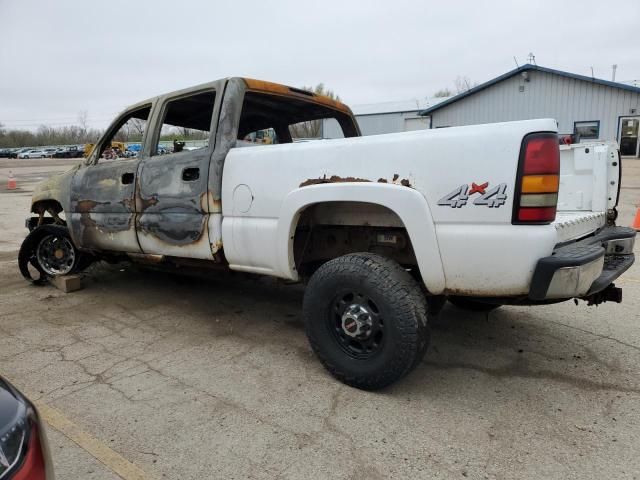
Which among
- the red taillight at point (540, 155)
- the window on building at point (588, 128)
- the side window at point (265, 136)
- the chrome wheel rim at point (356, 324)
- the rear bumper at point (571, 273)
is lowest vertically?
the chrome wheel rim at point (356, 324)

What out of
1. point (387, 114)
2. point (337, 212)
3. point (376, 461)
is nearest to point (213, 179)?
point (337, 212)

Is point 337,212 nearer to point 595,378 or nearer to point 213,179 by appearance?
point 213,179

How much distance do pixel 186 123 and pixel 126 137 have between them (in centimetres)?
64

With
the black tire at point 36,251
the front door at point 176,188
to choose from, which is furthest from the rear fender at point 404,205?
the black tire at point 36,251

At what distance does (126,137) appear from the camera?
489 cm

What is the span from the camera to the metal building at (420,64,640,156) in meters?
21.1

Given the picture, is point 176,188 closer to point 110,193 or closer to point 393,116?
point 110,193

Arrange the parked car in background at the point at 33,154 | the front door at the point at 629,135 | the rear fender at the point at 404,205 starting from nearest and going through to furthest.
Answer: the rear fender at the point at 404,205 < the front door at the point at 629,135 < the parked car in background at the point at 33,154

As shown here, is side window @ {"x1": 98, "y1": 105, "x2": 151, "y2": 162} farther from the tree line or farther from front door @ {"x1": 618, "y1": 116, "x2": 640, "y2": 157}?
the tree line

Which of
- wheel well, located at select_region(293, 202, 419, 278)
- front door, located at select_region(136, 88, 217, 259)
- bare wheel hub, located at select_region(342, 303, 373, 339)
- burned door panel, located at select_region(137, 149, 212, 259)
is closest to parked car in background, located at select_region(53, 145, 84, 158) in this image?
front door, located at select_region(136, 88, 217, 259)

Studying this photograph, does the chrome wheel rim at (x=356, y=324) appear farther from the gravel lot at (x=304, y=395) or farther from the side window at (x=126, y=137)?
the side window at (x=126, y=137)

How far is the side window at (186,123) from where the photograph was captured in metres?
4.14

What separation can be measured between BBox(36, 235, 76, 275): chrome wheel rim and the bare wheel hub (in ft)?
12.3

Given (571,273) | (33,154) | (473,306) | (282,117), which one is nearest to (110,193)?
(282,117)
